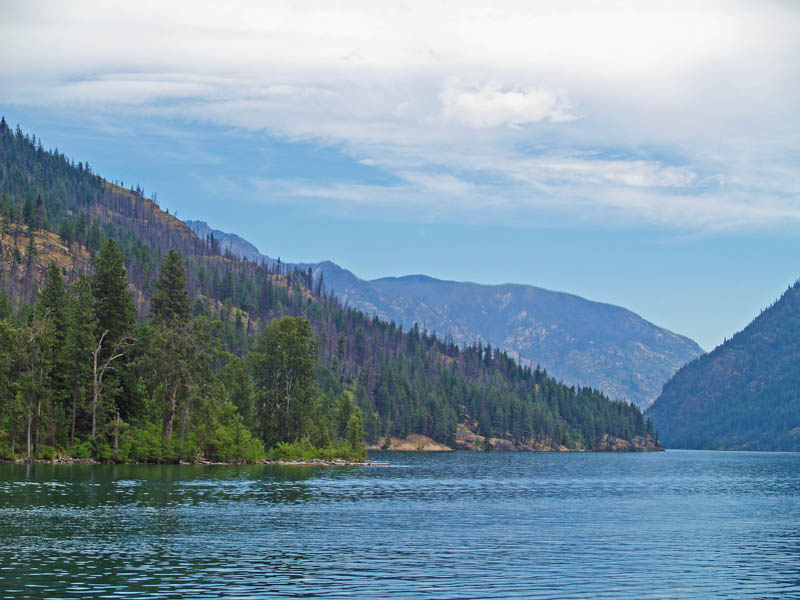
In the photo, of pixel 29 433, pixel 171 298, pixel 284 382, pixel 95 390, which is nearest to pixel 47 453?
pixel 29 433

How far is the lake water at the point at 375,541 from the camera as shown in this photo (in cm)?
3838

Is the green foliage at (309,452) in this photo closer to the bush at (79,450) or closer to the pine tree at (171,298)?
the pine tree at (171,298)

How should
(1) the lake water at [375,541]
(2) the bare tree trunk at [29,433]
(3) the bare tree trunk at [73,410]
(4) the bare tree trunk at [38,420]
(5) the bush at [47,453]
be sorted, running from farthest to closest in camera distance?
(3) the bare tree trunk at [73,410], (5) the bush at [47,453], (4) the bare tree trunk at [38,420], (2) the bare tree trunk at [29,433], (1) the lake water at [375,541]

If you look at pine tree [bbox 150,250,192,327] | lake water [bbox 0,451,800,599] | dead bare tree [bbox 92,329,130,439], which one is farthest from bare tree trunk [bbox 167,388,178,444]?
lake water [bbox 0,451,800,599]

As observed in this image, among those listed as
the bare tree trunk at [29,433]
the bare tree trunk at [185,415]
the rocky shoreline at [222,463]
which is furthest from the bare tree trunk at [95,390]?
the bare tree trunk at [185,415]

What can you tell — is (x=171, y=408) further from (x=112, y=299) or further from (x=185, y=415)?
(x=112, y=299)

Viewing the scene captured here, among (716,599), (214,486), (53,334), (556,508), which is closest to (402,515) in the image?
(556,508)

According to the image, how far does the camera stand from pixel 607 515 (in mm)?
72625

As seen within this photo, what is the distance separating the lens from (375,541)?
53.7 metres

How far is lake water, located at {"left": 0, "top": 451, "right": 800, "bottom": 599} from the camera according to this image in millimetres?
38375

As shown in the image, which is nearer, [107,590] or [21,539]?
[107,590]

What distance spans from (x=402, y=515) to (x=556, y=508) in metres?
16.4

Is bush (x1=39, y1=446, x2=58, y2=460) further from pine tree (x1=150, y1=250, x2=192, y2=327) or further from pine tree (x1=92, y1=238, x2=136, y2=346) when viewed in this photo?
pine tree (x1=150, y1=250, x2=192, y2=327)

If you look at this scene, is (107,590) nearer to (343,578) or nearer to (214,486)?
(343,578)
